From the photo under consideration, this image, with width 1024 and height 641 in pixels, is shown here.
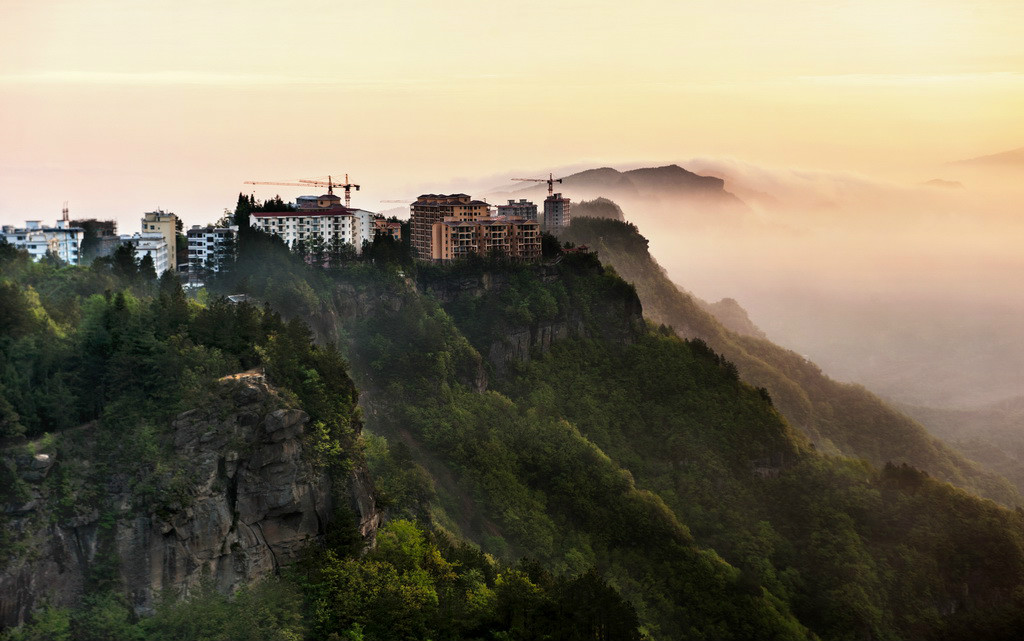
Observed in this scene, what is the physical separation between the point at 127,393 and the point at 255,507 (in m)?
6.99

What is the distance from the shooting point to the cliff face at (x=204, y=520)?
3512 centimetres

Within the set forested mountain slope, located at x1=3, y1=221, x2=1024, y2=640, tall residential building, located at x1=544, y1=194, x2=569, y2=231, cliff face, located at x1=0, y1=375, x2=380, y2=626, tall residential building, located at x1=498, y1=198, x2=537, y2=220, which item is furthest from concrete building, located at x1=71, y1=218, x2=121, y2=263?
tall residential building, located at x1=544, y1=194, x2=569, y2=231

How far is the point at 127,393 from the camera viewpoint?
39625mm

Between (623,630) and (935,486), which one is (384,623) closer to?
(623,630)

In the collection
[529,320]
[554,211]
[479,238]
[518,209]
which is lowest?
[529,320]

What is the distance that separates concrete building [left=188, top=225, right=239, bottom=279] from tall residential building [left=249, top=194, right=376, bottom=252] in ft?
10.2

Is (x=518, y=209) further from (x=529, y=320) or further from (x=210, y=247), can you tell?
(x=210, y=247)

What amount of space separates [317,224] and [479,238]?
47.0ft

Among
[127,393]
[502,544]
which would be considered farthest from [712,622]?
[127,393]

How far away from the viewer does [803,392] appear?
343ft

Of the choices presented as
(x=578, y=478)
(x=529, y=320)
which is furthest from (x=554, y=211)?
(x=578, y=478)

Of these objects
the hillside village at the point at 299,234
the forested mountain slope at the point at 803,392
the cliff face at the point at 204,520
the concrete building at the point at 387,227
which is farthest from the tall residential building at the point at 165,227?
the forested mountain slope at the point at 803,392

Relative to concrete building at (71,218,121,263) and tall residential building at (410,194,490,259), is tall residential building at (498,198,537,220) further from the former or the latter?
concrete building at (71,218,121,263)

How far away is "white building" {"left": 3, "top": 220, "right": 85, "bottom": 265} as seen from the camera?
62594mm
